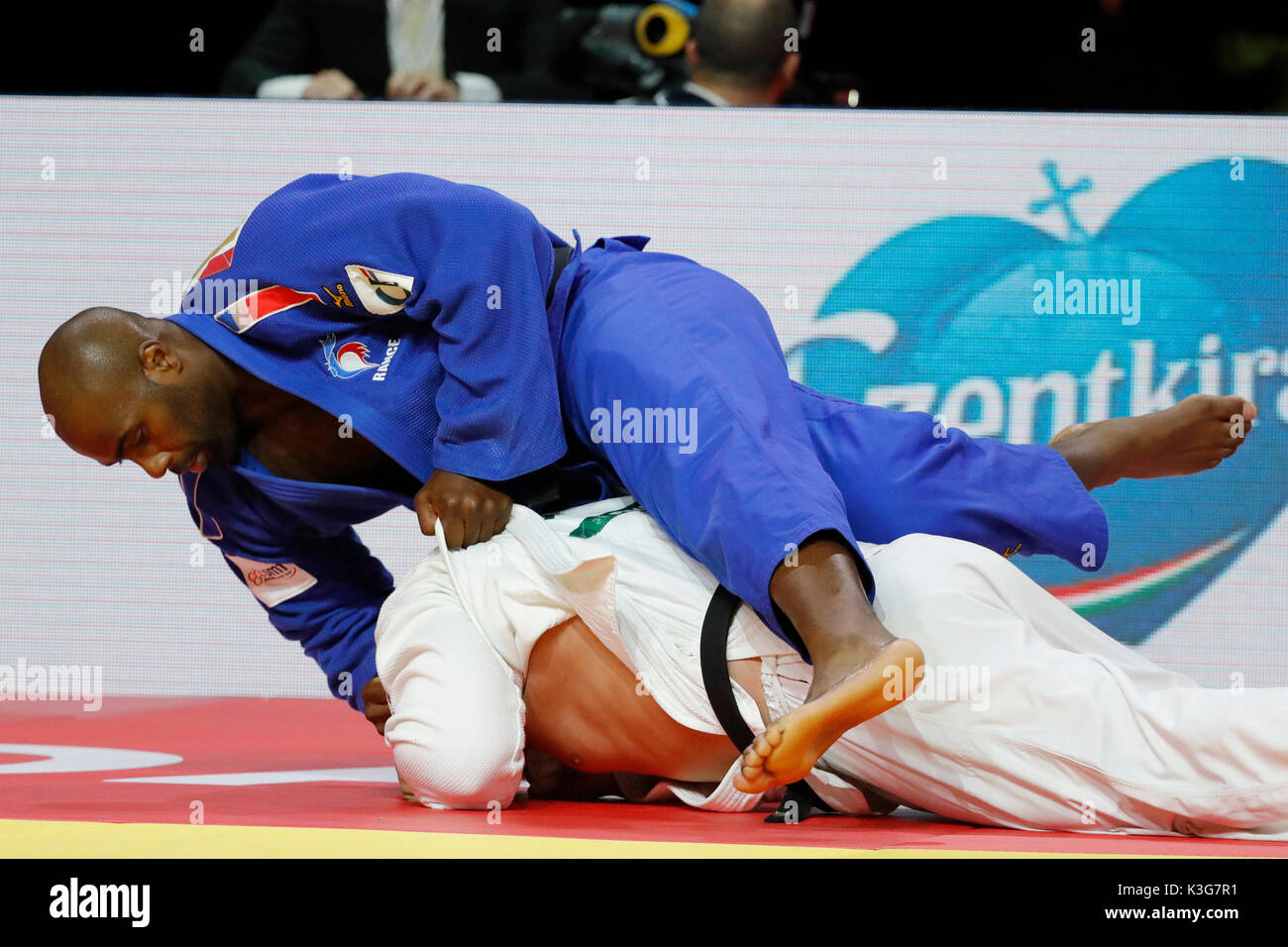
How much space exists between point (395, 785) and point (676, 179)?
1441 mm

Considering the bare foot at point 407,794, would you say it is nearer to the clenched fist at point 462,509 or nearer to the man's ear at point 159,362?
the clenched fist at point 462,509

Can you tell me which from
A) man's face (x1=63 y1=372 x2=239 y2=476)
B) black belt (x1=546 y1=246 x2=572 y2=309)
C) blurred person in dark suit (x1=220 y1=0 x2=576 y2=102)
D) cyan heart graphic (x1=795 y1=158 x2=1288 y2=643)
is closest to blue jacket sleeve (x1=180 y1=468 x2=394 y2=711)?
man's face (x1=63 y1=372 x2=239 y2=476)

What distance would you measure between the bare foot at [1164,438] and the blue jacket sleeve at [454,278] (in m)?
0.77

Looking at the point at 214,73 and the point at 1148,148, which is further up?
the point at 214,73

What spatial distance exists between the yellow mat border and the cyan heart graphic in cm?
156

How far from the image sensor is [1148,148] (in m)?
2.62

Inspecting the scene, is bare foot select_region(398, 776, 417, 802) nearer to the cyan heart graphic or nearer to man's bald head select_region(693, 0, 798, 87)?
the cyan heart graphic

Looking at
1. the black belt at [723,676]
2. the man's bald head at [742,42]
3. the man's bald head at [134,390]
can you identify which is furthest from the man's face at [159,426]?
the man's bald head at [742,42]

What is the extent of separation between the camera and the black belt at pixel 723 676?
134cm

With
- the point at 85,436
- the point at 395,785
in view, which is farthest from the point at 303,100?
the point at 395,785

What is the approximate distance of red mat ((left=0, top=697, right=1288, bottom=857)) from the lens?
1214mm

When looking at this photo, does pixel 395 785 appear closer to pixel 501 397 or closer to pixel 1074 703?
pixel 501 397

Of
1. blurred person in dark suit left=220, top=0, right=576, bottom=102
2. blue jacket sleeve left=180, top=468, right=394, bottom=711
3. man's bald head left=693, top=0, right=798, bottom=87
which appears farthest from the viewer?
blurred person in dark suit left=220, top=0, right=576, bottom=102

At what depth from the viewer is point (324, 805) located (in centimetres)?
146
